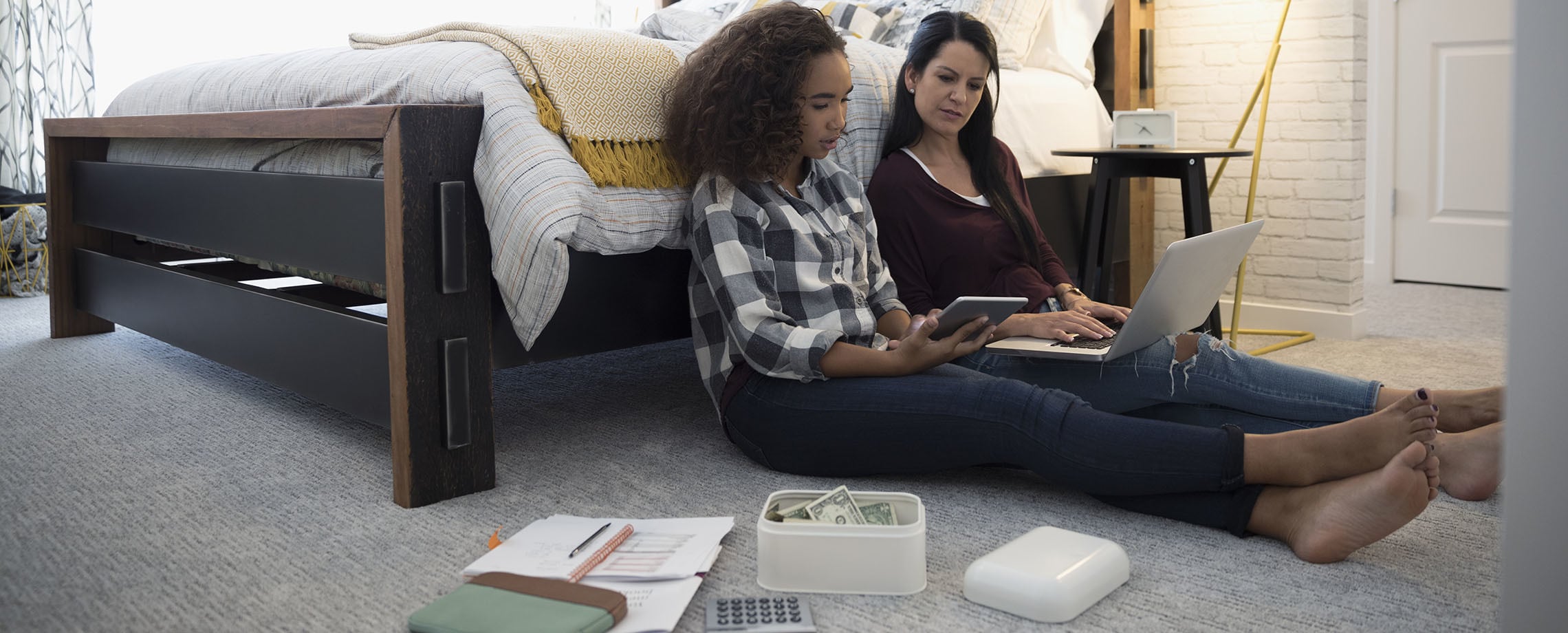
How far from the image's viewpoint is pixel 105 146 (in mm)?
2732

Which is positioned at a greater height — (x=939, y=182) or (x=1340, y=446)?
(x=939, y=182)

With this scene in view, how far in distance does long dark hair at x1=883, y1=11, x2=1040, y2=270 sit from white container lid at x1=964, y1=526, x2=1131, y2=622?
838 mm

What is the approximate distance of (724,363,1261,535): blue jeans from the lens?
1.34 metres

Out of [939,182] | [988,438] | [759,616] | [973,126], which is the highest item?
[973,126]

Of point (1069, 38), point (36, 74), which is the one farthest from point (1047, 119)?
point (36, 74)

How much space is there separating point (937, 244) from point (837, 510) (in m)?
0.77

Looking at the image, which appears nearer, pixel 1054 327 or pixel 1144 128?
pixel 1054 327

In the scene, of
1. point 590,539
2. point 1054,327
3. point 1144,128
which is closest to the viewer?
point 590,539

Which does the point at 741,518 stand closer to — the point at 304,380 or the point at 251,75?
the point at 304,380

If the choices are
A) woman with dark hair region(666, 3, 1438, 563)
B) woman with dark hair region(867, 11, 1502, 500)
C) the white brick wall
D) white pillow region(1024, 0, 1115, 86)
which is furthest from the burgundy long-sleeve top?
the white brick wall

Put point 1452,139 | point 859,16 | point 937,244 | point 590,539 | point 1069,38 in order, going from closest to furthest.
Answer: point 590,539
point 937,244
point 859,16
point 1069,38
point 1452,139

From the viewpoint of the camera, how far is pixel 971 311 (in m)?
1.49

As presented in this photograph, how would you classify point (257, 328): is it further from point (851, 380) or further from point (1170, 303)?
point (1170, 303)

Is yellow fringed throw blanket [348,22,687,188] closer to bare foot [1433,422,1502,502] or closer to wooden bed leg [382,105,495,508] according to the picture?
wooden bed leg [382,105,495,508]
